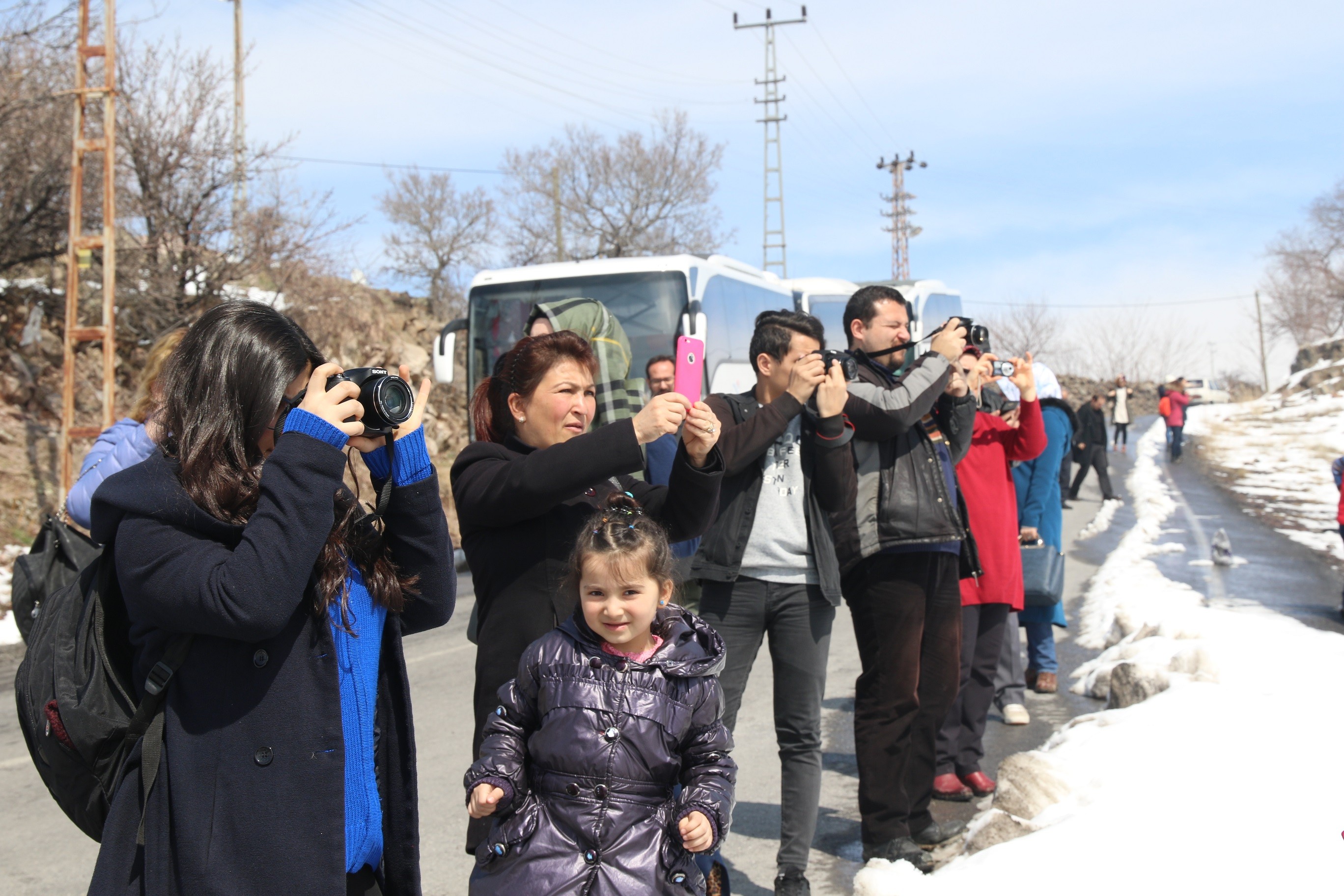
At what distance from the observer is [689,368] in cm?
308

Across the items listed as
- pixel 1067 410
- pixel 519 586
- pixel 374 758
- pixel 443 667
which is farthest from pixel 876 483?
pixel 443 667

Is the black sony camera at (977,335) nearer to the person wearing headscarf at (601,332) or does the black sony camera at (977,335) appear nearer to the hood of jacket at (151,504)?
the person wearing headscarf at (601,332)

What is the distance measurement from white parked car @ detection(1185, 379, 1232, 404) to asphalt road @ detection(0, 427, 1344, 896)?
156 ft

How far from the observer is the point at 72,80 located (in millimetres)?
16328

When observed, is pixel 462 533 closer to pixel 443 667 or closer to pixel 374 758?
pixel 374 758

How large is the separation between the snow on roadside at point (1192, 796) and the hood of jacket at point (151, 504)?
2.41 m

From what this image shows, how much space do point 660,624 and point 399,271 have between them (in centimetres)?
3810

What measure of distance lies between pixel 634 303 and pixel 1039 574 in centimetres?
779

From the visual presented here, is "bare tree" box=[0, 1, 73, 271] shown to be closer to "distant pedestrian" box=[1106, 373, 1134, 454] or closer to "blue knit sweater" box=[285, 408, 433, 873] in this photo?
"blue knit sweater" box=[285, 408, 433, 873]

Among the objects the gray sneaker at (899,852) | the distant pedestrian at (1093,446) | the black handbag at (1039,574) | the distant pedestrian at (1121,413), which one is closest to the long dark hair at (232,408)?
the gray sneaker at (899,852)

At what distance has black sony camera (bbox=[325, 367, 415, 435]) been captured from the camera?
2092 mm

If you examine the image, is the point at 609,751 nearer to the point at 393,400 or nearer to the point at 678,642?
the point at 678,642

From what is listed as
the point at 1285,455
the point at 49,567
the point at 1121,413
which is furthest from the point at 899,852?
the point at 1121,413

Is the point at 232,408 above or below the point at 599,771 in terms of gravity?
above
